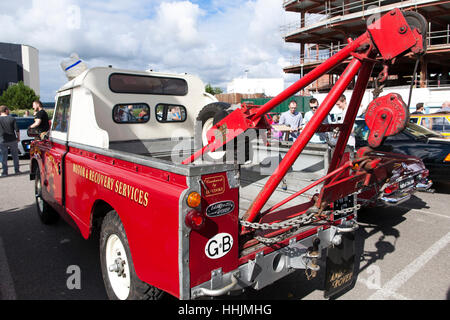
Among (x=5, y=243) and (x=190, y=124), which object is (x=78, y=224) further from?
(x=190, y=124)

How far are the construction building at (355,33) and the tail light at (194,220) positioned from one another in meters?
32.1

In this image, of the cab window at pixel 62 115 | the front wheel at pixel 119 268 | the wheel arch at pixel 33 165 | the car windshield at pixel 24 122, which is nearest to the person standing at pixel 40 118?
the wheel arch at pixel 33 165

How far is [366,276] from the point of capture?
404 cm

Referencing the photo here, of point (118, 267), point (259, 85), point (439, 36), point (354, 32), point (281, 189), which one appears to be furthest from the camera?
point (259, 85)

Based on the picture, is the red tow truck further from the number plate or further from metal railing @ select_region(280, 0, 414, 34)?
metal railing @ select_region(280, 0, 414, 34)

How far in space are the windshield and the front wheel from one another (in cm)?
740

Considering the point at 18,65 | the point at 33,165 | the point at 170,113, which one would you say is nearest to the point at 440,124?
the point at 170,113

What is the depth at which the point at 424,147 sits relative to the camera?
777 centimetres

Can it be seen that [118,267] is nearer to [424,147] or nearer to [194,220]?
[194,220]

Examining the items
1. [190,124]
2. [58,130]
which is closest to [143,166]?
[58,130]

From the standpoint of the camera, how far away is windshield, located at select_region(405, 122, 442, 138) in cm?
820

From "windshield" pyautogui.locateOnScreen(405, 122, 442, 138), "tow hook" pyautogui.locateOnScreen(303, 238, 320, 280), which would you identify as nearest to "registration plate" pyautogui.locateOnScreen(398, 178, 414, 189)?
"windshield" pyautogui.locateOnScreen(405, 122, 442, 138)

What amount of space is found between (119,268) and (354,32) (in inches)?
1590

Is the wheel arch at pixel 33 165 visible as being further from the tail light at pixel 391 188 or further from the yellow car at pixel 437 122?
the yellow car at pixel 437 122
